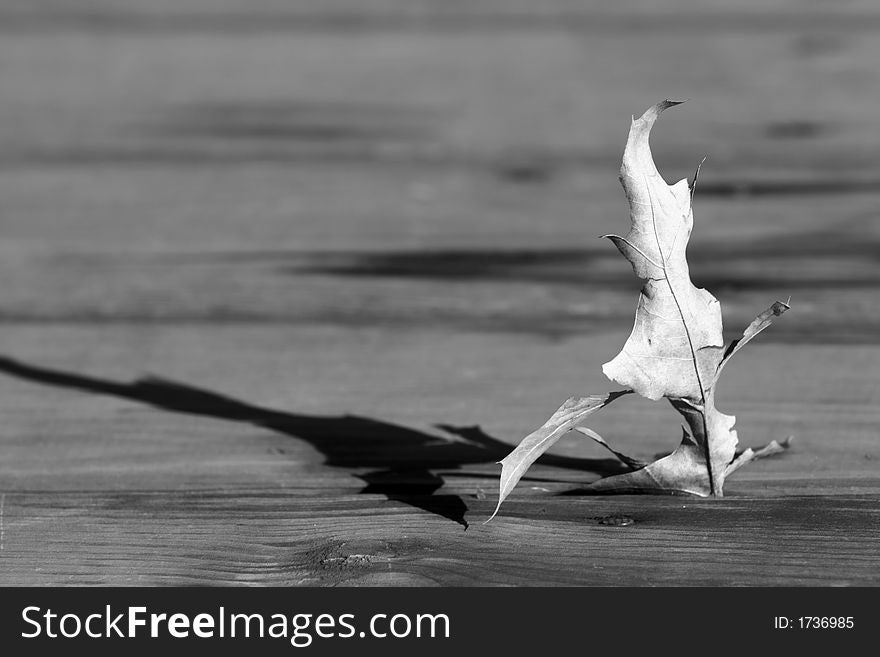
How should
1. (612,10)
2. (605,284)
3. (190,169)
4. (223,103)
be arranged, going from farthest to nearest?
(612,10) < (223,103) < (190,169) < (605,284)

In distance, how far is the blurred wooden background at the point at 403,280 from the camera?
2.55 feet

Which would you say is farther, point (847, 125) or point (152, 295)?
point (847, 125)

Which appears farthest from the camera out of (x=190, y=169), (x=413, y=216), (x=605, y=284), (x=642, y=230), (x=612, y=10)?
(x=612, y=10)

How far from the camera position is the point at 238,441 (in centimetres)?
96

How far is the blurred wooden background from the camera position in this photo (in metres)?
0.78

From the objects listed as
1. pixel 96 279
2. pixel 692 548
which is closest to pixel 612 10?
pixel 96 279

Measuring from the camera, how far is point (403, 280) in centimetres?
139

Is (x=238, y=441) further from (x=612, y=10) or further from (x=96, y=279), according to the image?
(x=612, y=10)

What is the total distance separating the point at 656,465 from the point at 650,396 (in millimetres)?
78

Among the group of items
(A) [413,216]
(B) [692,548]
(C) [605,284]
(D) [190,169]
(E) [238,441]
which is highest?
(D) [190,169]

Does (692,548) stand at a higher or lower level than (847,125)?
lower

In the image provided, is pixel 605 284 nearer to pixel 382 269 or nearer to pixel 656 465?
pixel 382 269

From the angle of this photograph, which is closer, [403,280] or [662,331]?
[662,331]

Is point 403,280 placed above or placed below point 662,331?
above
